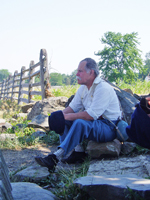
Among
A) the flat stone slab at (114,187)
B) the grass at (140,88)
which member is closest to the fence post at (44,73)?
the grass at (140,88)

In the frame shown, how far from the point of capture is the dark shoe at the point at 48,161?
2.82 m

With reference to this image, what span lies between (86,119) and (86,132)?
0.78ft

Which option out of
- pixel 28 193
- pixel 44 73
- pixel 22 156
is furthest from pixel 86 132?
pixel 44 73

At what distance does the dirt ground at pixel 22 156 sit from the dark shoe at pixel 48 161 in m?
0.65

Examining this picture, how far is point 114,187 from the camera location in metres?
1.75

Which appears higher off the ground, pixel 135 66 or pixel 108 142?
pixel 135 66

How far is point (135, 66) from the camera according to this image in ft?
96.5

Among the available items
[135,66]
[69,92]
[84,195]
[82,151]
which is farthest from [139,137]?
[135,66]

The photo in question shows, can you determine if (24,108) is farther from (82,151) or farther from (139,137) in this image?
(139,137)

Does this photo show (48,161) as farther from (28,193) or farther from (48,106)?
(48,106)

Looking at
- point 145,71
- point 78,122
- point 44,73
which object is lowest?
point 78,122

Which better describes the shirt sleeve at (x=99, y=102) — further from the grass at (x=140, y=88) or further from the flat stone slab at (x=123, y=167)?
the grass at (x=140, y=88)

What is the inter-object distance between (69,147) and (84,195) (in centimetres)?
94

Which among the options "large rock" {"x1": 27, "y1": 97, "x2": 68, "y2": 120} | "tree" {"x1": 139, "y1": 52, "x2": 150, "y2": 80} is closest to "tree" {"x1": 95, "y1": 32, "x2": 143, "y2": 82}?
"tree" {"x1": 139, "y1": 52, "x2": 150, "y2": 80}
